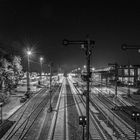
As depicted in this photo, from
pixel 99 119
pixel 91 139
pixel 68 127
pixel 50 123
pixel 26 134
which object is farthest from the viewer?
pixel 99 119

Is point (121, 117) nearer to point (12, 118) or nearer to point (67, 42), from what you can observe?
point (12, 118)

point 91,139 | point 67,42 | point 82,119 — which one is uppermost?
point 67,42

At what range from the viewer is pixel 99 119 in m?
24.6

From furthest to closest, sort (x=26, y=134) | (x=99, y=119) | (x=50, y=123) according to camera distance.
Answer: (x=99, y=119), (x=50, y=123), (x=26, y=134)

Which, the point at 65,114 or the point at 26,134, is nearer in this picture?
the point at 26,134

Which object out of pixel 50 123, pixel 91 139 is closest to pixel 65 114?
pixel 50 123

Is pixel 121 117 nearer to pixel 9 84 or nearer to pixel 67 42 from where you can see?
pixel 67 42

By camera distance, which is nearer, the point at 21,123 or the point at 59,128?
the point at 59,128

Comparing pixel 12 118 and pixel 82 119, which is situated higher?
pixel 82 119

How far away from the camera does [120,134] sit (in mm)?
19047

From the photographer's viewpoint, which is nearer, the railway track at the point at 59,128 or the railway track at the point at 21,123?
the railway track at the point at 59,128

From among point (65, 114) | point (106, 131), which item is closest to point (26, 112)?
point (65, 114)

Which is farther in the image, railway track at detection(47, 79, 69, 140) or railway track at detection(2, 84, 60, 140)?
railway track at detection(2, 84, 60, 140)

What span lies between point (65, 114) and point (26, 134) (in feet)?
29.6
